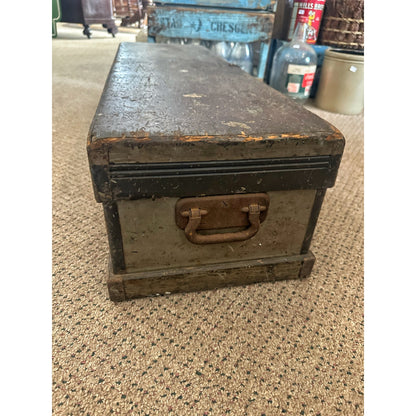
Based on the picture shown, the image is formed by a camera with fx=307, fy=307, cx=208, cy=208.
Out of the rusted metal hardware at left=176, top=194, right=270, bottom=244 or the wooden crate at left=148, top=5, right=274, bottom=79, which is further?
the wooden crate at left=148, top=5, right=274, bottom=79

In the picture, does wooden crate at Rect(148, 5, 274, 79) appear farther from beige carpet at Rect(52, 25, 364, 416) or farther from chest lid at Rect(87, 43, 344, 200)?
beige carpet at Rect(52, 25, 364, 416)

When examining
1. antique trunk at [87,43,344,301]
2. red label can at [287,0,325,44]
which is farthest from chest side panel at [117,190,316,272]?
red label can at [287,0,325,44]

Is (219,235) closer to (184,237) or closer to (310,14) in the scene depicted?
(184,237)

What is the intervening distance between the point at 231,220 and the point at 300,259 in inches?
8.6

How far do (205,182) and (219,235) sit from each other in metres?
0.12

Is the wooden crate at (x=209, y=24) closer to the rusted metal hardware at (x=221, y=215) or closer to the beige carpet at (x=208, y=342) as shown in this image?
the beige carpet at (x=208, y=342)

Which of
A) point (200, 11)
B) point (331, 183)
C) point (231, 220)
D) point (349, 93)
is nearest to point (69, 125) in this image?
point (200, 11)

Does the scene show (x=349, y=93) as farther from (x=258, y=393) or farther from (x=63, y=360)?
(x=63, y=360)

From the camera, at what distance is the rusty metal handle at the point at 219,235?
23.1 inches

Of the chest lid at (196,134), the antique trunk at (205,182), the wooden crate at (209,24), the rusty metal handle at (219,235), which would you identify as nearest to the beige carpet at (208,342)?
the antique trunk at (205,182)

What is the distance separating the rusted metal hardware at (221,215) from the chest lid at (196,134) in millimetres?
65

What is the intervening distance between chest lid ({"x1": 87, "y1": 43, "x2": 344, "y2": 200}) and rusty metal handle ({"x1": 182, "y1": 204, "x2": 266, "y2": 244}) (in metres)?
0.08

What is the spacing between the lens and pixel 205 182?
57 centimetres

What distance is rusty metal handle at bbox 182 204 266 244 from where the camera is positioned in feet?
1.92
